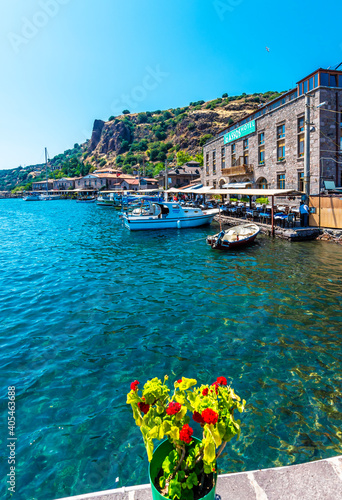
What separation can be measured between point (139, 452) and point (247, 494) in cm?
239

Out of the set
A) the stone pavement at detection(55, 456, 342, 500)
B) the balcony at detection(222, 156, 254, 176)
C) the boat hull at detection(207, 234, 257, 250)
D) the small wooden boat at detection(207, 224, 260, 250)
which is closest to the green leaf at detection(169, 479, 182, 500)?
the stone pavement at detection(55, 456, 342, 500)

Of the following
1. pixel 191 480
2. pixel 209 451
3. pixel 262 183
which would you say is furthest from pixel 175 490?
pixel 262 183

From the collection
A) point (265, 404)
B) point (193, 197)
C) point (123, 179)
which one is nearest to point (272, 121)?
point (193, 197)

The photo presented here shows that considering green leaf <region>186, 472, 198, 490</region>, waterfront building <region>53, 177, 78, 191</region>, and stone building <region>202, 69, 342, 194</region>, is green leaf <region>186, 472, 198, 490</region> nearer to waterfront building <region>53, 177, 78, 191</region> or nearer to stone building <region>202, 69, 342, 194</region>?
stone building <region>202, 69, 342, 194</region>

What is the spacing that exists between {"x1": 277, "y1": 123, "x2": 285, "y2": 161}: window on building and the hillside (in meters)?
71.5

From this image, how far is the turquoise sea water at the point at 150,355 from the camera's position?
498 cm

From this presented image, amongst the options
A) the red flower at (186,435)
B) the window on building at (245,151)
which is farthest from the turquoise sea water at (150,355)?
the window on building at (245,151)

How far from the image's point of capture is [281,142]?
32594 millimetres

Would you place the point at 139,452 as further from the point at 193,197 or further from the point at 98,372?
the point at 193,197

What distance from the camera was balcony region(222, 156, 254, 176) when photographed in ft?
129

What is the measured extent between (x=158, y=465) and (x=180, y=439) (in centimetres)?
68

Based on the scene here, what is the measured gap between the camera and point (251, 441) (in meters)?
5.18

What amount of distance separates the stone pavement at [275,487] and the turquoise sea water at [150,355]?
4.43 ft

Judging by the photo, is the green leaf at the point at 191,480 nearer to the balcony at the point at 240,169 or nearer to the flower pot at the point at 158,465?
the flower pot at the point at 158,465
